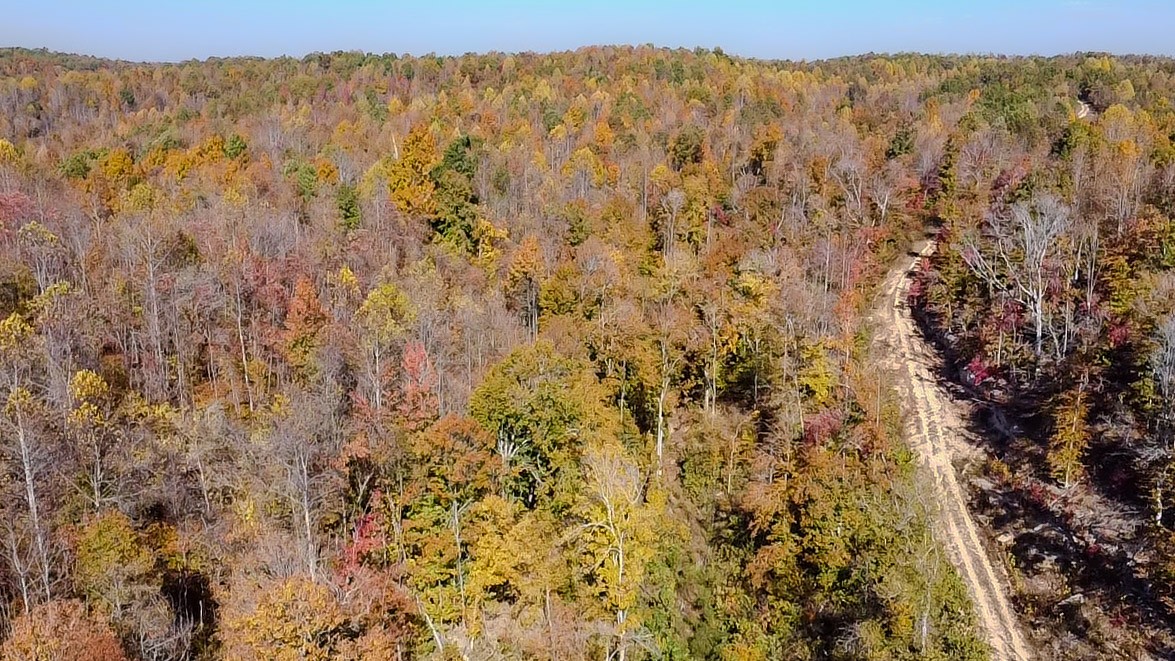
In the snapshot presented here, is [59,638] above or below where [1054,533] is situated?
above

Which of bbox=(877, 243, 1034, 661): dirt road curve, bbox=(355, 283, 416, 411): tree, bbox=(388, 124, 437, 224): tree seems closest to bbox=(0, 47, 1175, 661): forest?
bbox=(355, 283, 416, 411): tree

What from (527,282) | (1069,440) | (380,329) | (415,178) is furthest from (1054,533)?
(415,178)

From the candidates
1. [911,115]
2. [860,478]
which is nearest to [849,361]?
[860,478]

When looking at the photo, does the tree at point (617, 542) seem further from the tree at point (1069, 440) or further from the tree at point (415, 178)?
the tree at point (415, 178)

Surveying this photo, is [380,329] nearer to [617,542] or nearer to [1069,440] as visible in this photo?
[617,542]

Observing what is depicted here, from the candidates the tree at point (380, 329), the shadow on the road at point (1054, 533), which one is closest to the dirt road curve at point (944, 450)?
the shadow on the road at point (1054, 533)

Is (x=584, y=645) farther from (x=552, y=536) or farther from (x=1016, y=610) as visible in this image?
(x=1016, y=610)

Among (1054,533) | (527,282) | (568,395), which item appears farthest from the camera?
(527,282)
